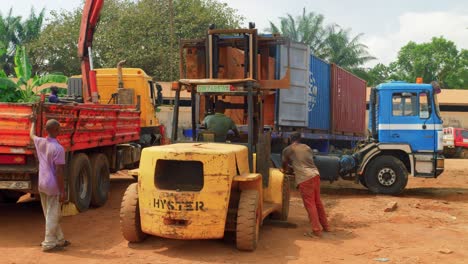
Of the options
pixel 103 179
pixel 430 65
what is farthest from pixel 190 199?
pixel 430 65

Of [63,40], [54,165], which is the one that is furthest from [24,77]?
[63,40]

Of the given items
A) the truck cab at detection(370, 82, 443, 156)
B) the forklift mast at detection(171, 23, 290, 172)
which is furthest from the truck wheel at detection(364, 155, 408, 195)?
the forklift mast at detection(171, 23, 290, 172)

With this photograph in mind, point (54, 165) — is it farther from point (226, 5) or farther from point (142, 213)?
point (226, 5)

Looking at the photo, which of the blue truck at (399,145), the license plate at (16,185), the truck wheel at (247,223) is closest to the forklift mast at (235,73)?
the truck wheel at (247,223)

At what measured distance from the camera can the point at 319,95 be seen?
13.2m

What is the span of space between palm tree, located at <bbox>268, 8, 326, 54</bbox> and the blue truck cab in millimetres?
24799

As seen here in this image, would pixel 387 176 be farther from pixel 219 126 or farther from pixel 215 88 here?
pixel 215 88

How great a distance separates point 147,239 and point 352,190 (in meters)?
7.68

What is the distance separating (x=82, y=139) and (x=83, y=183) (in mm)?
846

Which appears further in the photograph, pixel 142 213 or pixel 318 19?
pixel 318 19

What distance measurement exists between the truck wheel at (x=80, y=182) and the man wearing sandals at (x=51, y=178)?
6.55 feet

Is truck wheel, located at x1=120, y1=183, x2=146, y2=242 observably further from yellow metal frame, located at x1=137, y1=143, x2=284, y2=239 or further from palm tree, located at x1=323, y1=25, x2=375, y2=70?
palm tree, located at x1=323, y1=25, x2=375, y2=70

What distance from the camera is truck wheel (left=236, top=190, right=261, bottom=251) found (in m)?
5.99

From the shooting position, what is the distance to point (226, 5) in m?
34.4
